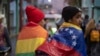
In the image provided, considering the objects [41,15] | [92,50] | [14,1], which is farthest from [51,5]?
[41,15]

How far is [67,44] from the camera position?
5.12m

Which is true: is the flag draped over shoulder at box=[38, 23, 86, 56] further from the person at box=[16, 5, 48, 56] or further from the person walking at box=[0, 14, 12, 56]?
the person walking at box=[0, 14, 12, 56]

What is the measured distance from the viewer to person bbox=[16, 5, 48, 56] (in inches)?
245

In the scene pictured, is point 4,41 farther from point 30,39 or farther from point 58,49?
point 58,49

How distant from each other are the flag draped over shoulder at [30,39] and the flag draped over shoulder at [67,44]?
3.28 ft

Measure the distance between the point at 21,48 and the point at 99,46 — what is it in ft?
11.3

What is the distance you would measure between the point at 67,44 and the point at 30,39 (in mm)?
1315

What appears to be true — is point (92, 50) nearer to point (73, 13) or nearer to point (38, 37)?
point (38, 37)

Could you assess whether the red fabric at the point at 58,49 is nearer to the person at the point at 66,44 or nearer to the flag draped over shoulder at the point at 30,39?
the person at the point at 66,44

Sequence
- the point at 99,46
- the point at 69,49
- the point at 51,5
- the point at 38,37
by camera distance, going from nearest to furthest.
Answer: the point at 69,49 → the point at 38,37 → the point at 99,46 → the point at 51,5

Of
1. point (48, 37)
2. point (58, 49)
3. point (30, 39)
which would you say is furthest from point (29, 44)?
point (58, 49)

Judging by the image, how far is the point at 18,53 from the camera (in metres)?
6.42

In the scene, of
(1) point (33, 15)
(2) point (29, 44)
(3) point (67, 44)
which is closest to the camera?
(3) point (67, 44)

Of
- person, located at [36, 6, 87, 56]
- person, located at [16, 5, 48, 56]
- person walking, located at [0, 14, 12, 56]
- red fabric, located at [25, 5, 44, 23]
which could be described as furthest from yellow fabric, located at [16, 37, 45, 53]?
person walking, located at [0, 14, 12, 56]
